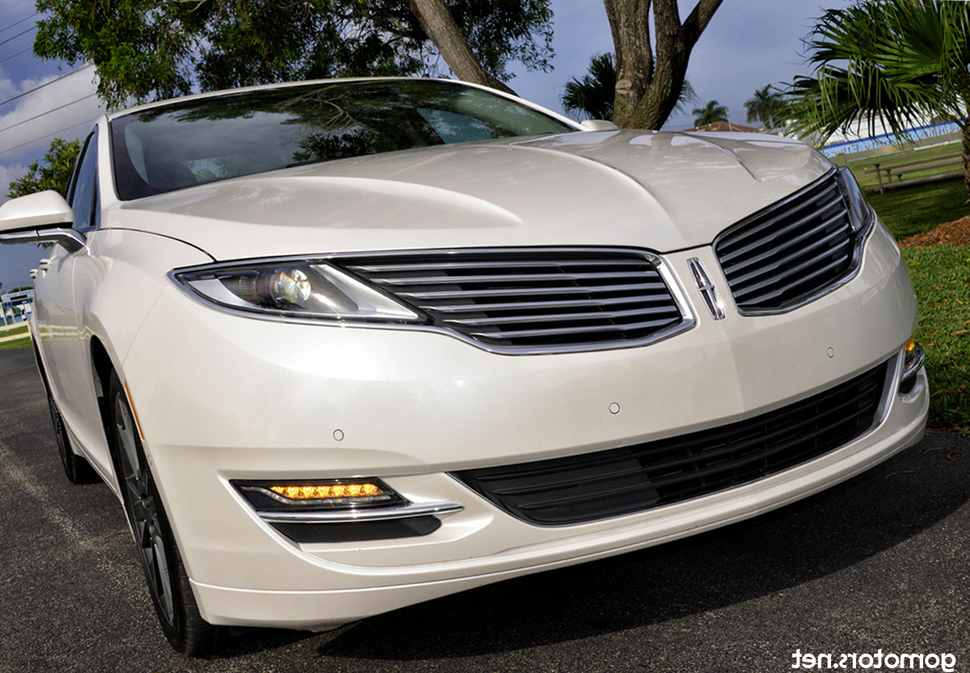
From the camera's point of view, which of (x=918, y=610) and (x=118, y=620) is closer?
(x=918, y=610)

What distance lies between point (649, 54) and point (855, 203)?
6.64 meters

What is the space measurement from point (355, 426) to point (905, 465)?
216 centimetres

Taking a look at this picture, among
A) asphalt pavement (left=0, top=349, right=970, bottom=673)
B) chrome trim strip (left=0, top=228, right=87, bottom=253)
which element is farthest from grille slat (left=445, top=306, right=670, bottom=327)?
chrome trim strip (left=0, top=228, right=87, bottom=253)

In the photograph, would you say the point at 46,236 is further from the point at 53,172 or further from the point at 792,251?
the point at 53,172

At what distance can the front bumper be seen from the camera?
1.82m

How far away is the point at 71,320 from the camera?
285cm

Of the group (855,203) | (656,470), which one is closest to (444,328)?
(656,470)

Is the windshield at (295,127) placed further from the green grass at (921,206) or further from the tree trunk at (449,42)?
the green grass at (921,206)

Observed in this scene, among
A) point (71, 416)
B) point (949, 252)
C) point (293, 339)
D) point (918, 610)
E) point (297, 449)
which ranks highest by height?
point (293, 339)

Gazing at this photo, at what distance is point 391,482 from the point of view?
1.86 m

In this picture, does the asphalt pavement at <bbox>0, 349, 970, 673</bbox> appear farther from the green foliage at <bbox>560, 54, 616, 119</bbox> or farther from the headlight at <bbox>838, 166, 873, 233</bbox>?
the green foliage at <bbox>560, 54, 616, 119</bbox>

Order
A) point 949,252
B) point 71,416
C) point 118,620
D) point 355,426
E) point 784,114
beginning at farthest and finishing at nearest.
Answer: point 784,114
point 949,252
point 71,416
point 118,620
point 355,426

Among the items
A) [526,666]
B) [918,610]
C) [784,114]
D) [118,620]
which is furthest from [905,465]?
[784,114]

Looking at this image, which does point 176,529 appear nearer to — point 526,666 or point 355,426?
point 355,426
